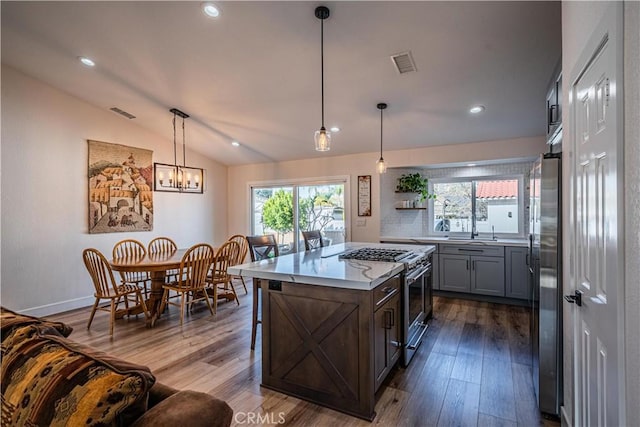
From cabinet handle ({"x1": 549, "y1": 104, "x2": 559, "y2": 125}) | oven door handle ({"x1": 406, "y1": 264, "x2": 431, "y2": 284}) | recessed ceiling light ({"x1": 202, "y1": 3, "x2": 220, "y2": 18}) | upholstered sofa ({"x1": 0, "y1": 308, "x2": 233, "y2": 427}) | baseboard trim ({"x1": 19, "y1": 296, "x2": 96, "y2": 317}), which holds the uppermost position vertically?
recessed ceiling light ({"x1": 202, "y1": 3, "x2": 220, "y2": 18})

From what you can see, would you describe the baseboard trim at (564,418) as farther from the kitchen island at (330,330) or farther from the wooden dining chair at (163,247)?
the wooden dining chair at (163,247)

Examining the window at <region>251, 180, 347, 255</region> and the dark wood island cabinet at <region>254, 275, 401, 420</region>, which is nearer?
the dark wood island cabinet at <region>254, 275, 401, 420</region>

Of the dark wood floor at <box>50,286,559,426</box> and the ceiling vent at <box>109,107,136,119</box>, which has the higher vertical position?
the ceiling vent at <box>109,107,136,119</box>

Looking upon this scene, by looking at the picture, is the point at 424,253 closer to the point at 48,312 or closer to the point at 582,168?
the point at 582,168

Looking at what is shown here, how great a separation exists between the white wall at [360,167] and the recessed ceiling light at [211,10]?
259 cm

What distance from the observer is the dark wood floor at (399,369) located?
198 centimetres

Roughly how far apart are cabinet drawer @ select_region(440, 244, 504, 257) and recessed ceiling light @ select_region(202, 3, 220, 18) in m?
4.01

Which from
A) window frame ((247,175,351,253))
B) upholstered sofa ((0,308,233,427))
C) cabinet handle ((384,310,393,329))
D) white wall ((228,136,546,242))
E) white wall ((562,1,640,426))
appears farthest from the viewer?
window frame ((247,175,351,253))

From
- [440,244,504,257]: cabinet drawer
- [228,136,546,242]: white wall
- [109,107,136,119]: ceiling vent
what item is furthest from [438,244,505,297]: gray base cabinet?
[109,107,136,119]: ceiling vent

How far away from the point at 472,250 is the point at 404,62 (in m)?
2.85

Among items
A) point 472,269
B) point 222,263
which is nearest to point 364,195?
point 472,269

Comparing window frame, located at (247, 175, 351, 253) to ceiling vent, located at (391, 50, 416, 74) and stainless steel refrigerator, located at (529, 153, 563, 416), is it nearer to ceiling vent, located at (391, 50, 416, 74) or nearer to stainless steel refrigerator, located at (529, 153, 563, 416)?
ceiling vent, located at (391, 50, 416, 74)

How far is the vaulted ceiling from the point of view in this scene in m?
2.42

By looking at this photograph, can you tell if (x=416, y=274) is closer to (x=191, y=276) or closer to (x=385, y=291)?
(x=385, y=291)
